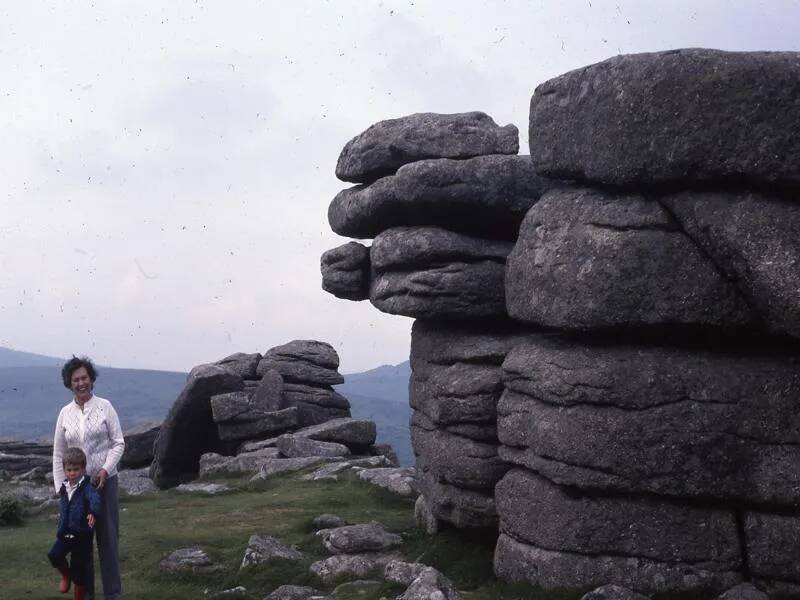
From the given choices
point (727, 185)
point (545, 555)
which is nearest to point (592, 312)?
point (727, 185)

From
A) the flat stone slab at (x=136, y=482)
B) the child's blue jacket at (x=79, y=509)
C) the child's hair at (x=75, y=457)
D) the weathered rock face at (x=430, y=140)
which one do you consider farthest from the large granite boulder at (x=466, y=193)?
the flat stone slab at (x=136, y=482)

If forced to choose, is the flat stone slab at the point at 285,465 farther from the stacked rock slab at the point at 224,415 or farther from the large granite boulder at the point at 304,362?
the large granite boulder at the point at 304,362

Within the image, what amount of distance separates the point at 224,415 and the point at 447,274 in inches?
911

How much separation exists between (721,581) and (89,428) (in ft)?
39.9

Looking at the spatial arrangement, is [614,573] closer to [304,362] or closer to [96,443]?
[96,443]

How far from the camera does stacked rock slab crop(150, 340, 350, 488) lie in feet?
142

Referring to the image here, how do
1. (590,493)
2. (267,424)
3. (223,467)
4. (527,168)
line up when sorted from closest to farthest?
(590,493) < (527,168) < (223,467) < (267,424)

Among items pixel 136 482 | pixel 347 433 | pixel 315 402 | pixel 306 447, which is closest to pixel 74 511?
pixel 306 447

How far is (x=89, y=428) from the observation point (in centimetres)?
1823

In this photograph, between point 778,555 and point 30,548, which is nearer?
point 778,555

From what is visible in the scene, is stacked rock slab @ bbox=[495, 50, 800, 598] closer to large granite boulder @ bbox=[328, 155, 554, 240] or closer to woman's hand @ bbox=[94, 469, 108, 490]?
large granite boulder @ bbox=[328, 155, 554, 240]

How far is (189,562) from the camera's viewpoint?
73.6ft

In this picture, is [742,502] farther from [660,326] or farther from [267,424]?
[267,424]

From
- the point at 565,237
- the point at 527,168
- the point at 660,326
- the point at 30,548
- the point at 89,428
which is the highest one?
the point at 527,168
